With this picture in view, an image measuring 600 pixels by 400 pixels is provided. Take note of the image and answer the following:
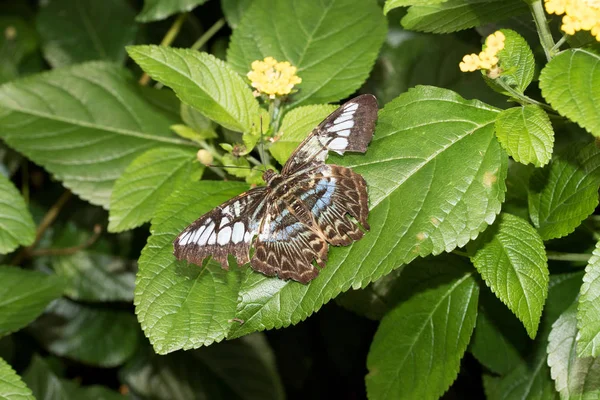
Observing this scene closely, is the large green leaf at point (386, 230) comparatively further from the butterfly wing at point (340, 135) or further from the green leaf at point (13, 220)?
the green leaf at point (13, 220)

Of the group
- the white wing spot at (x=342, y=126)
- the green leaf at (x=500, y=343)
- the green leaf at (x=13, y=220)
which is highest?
the white wing spot at (x=342, y=126)

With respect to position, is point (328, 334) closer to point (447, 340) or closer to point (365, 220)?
point (447, 340)

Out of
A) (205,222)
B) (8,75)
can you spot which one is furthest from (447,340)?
(8,75)

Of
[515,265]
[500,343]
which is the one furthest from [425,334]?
[515,265]

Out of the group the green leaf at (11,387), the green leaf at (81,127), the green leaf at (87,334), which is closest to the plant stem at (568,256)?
the green leaf at (81,127)

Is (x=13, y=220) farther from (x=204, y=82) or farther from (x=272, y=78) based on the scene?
(x=272, y=78)
